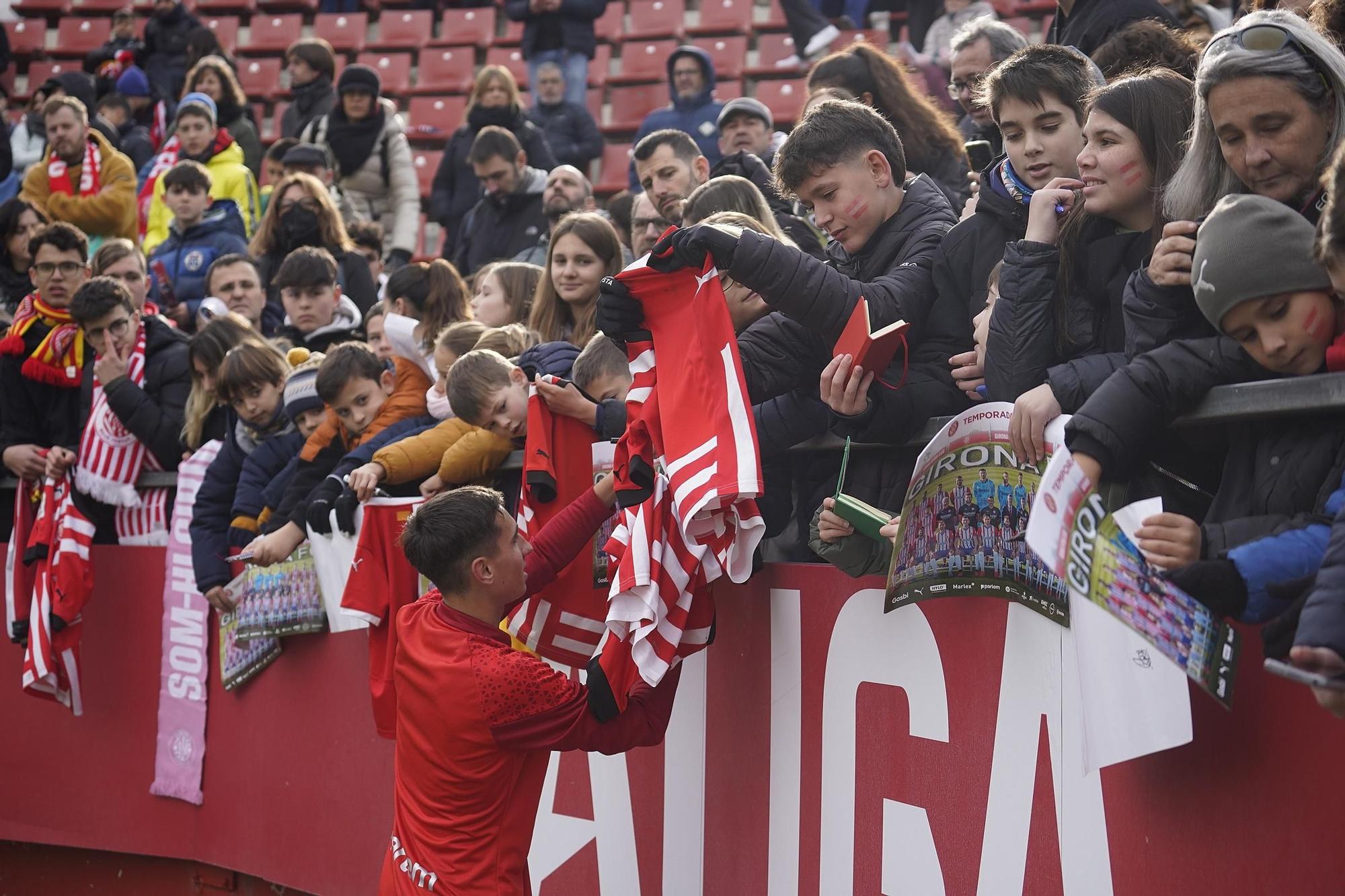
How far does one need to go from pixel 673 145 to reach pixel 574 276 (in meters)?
1.19

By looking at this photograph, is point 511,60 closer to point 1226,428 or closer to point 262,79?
point 262,79

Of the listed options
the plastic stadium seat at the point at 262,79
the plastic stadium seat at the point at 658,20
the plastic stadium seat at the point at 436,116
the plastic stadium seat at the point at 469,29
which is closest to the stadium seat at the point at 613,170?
the plastic stadium seat at the point at 658,20

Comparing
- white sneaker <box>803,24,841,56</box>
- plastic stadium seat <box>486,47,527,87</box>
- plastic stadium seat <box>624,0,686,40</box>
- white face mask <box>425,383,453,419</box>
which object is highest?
plastic stadium seat <box>624,0,686,40</box>

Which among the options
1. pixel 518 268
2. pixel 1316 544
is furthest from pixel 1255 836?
pixel 518 268

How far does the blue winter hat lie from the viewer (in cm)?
1377

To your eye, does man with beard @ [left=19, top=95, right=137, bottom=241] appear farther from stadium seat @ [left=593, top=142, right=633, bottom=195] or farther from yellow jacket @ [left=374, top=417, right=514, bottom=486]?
yellow jacket @ [left=374, top=417, right=514, bottom=486]

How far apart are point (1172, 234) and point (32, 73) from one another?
54.1ft

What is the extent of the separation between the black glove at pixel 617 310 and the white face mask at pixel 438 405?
1396 millimetres

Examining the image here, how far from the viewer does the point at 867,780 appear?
3.49 meters

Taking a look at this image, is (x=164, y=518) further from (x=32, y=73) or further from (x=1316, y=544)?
(x=32, y=73)

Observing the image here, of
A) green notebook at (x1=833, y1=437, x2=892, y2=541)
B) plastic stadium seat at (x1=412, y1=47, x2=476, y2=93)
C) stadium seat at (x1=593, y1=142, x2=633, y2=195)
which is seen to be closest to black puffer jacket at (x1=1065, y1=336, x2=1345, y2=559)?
green notebook at (x1=833, y1=437, x2=892, y2=541)

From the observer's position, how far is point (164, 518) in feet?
23.3

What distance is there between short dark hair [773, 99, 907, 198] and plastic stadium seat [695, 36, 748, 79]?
30.0 ft

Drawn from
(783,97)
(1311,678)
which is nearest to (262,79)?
(783,97)
